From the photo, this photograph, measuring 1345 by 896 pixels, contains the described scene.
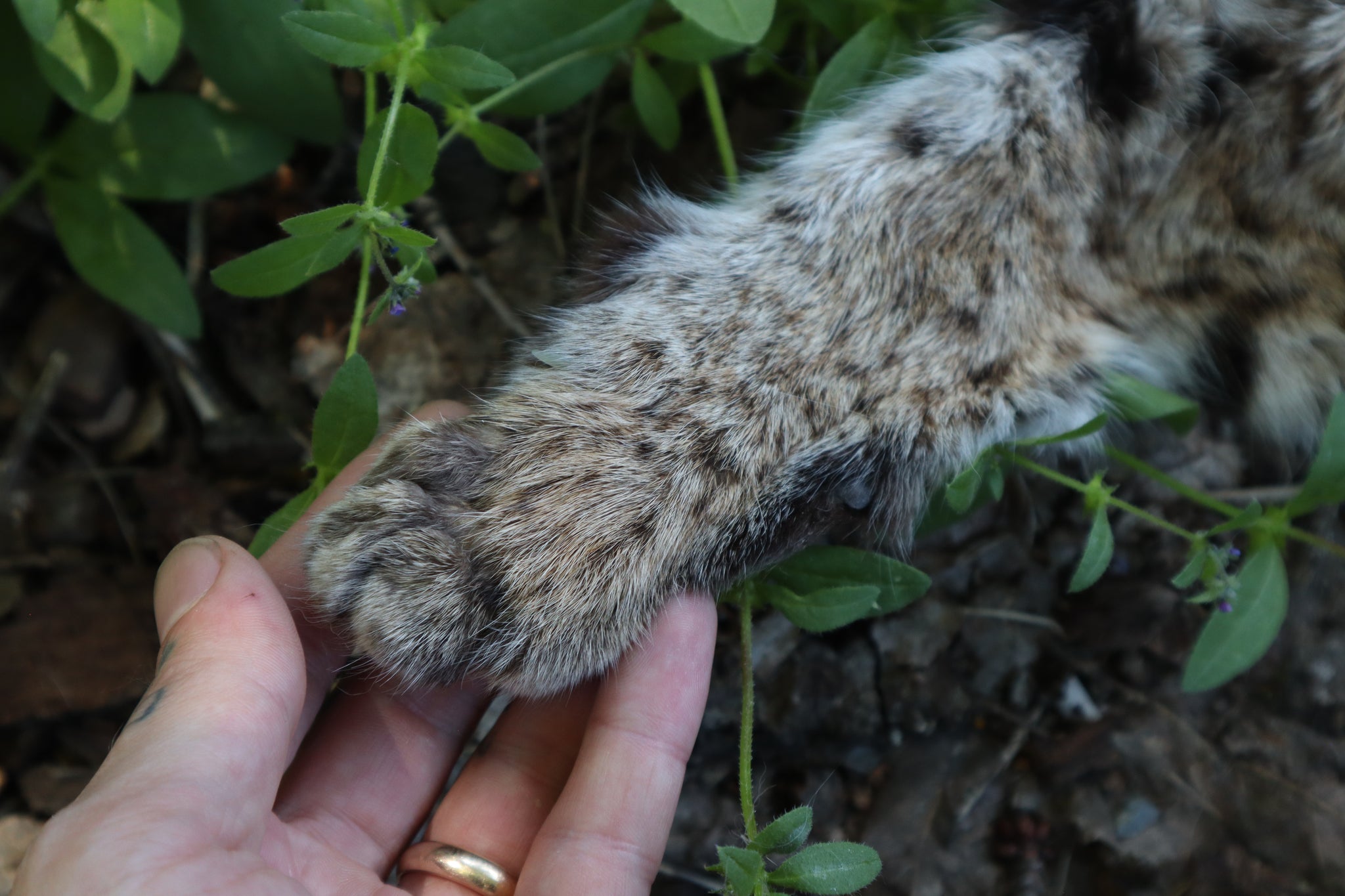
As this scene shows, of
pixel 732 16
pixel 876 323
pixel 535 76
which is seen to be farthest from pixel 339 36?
pixel 876 323

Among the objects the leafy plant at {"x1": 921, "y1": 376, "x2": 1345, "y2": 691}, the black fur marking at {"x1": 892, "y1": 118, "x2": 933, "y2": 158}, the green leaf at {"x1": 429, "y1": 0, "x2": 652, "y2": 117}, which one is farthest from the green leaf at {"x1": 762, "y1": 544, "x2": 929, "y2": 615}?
the green leaf at {"x1": 429, "y1": 0, "x2": 652, "y2": 117}

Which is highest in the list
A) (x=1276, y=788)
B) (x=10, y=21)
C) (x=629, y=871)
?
(x=10, y=21)

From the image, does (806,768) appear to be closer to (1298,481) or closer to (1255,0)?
(1298,481)

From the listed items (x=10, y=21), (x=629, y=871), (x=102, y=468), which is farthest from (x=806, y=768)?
(x=10, y=21)

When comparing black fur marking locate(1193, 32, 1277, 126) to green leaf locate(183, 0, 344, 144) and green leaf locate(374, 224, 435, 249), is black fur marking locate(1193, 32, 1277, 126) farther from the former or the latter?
green leaf locate(183, 0, 344, 144)

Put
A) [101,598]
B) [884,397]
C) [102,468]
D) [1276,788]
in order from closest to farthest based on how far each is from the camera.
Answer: [884,397], [1276,788], [101,598], [102,468]

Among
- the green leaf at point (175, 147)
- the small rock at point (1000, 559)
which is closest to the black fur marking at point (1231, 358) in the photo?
the small rock at point (1000, 559)

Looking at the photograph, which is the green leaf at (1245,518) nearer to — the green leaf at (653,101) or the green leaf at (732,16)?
the green leaf at (732,16)
